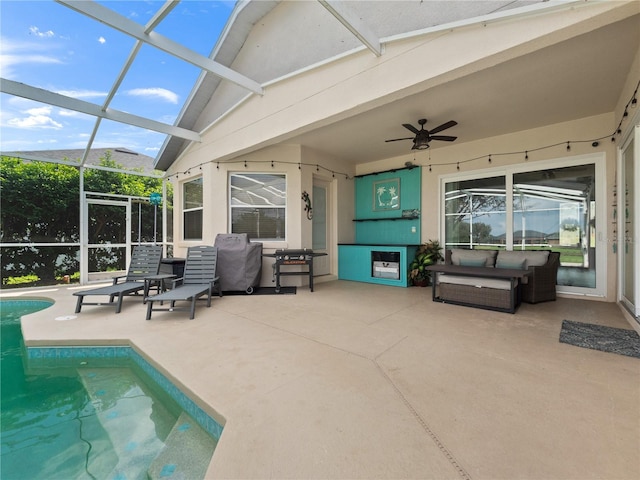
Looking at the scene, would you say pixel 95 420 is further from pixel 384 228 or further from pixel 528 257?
pixel 384 228

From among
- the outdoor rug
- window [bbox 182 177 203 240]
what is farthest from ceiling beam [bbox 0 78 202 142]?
the outdoor rug

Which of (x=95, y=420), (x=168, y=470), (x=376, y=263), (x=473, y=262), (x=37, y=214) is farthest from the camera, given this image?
(x=37, y=214)

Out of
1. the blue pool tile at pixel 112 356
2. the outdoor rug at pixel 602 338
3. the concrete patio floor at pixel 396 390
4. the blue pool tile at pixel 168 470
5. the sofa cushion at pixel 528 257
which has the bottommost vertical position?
the blue pool tile at pixel 168 470

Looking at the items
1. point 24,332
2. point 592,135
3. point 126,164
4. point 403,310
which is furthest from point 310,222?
point 126,164

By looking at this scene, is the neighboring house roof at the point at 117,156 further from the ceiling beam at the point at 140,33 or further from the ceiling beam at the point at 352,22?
the ceiling beam at the point at 352,22

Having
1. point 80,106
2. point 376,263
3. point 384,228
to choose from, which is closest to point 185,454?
point 376,263

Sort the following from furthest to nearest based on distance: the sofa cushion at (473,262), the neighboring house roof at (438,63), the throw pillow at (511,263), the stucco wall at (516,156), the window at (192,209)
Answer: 1. the window at (192,209)
2. the sofa cushion at (473,262)
3. the throw pillow at (511,263)
4. the stucco wall at (516,156)
5. the neighboring house roof at (438,63)

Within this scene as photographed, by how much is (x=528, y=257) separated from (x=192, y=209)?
23.8ft

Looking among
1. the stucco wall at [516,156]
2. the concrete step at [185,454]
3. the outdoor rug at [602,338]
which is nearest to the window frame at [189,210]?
the stucco wall at [516,156]

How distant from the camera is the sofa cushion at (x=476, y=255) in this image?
4.93m

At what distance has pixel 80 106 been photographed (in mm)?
4711

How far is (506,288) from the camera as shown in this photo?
152 inches

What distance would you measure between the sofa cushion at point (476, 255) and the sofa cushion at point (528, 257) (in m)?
0.13

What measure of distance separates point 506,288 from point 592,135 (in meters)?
3.20
